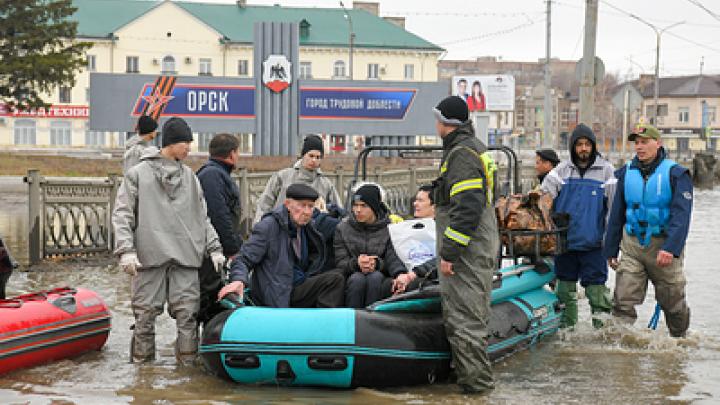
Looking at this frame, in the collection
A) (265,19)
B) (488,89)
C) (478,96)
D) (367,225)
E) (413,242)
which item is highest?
(265,19)

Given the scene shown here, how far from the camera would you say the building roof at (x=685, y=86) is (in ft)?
346

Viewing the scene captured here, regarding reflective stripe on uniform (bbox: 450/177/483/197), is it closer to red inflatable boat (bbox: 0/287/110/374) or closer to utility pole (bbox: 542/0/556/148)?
red inflatable boat (bbox: 0/287/110/374)

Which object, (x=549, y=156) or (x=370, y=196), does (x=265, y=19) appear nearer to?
(x=549, y=156)

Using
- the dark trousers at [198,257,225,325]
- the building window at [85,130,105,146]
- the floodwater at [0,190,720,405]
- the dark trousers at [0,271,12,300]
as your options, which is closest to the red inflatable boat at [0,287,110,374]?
the floodwater at [0,190,720,405]

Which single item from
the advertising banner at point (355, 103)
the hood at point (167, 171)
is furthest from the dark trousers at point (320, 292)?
the advertising banner at point (355, 103)

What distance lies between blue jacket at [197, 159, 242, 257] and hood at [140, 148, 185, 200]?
20.4 inches

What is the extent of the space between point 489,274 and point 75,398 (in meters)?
3.00

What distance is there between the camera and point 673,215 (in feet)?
27.8

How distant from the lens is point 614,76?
129625 mm

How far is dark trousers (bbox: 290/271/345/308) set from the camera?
25.6ft

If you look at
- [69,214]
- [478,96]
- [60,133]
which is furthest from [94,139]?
[69,214]

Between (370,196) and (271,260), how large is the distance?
93 centimetres

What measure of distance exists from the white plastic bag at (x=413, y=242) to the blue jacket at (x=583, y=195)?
1.54 m

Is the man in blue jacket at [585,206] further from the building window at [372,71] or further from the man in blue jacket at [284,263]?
the building window at [372,71]
